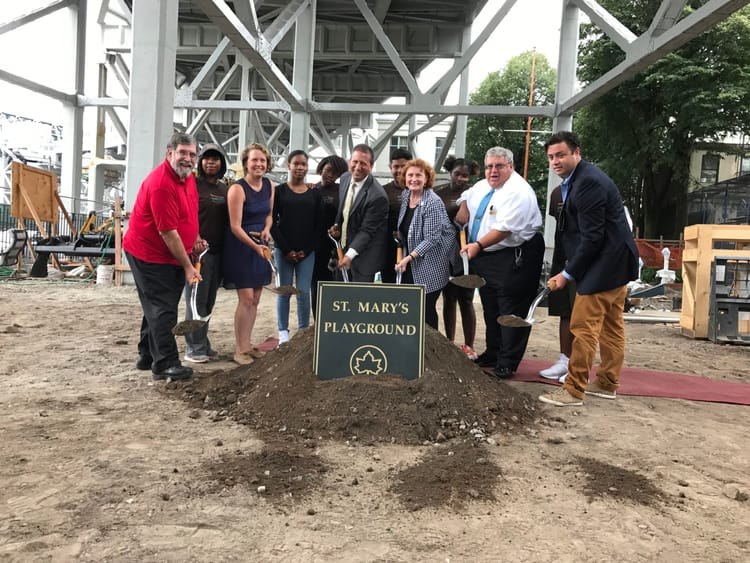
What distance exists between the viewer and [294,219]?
5.22m

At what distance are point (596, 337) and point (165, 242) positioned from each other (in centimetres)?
300

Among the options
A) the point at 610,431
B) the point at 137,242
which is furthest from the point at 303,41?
the point at 610,431

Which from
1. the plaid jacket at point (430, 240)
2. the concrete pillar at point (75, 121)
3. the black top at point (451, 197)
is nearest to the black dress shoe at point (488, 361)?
the plaid jacket at point (430, 240)

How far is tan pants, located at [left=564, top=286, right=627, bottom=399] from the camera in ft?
13.3

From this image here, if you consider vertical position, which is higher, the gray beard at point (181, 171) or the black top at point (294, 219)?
the gray beard at point (181, 171)

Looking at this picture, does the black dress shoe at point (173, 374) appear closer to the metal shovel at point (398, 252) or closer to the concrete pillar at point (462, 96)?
the metal shovel at point (398, 252)

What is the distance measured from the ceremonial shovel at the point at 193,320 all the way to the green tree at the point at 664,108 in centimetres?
2102

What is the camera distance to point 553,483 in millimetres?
2795

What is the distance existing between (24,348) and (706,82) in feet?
74.9

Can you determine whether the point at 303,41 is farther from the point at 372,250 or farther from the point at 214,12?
the point at 372,250

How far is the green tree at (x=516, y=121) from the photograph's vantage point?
1544 inches

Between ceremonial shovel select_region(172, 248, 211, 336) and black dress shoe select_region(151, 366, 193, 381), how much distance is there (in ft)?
0.96

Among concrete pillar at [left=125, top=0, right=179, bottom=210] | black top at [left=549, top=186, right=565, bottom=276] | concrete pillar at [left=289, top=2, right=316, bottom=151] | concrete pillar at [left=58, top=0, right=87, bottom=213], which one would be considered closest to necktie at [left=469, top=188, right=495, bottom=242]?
black top at [left=549, top=186, right=565, bottom=276]

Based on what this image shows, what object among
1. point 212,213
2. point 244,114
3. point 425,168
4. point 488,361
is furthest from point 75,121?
point 488,361
